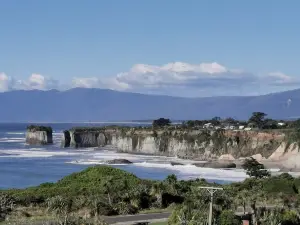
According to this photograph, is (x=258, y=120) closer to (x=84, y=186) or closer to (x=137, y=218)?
(x=84, y=186)

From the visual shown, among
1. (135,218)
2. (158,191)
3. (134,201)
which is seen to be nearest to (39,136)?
(158,191)

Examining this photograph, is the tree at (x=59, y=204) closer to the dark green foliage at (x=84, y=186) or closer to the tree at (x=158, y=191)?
the dark green foliage at (x=84, y=186)

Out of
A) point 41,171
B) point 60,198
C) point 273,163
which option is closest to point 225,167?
point 273,163

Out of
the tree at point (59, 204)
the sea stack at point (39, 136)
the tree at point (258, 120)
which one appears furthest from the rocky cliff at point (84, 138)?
the tree at point (59, 204)

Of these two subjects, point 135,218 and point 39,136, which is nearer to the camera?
point 135,218

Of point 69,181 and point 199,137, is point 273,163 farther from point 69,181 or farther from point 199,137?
point 69,181

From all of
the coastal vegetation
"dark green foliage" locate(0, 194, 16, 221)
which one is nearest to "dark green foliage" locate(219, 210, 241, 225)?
the coastal vegetation
